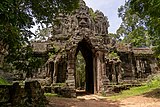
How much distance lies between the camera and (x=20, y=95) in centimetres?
880

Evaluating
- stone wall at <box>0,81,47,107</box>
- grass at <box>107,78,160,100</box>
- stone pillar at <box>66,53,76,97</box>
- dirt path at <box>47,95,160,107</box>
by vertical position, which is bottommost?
dirt path at <box>47,95,160,107</box>

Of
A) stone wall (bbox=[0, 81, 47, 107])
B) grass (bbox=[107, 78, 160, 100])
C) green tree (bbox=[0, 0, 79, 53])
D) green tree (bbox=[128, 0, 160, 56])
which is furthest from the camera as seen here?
grass (bbox=[107, 78, 160, 100])

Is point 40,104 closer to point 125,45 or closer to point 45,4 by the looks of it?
point 45,4

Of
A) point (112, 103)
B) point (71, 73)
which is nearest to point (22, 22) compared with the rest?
point (112, 103)

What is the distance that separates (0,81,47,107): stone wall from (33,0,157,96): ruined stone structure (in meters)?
7.69

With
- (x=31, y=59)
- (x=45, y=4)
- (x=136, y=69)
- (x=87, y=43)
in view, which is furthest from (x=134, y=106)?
(x=136, y=69)

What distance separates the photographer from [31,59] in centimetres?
1041

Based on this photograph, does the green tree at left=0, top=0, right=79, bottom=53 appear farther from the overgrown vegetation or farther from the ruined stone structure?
the overgrown vegetation

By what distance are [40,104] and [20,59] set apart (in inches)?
97.8

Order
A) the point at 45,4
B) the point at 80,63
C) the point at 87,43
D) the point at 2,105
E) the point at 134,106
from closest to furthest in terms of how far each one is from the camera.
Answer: the point at 2,105, the point at 134,106, the point at 45,4, the point at 87,43, the point at 80,63

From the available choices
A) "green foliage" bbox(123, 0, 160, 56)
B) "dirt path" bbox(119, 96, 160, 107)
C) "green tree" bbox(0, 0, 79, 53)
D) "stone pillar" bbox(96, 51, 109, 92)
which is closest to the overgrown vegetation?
"stone pillar" bbox(96, 51, 109, 92)

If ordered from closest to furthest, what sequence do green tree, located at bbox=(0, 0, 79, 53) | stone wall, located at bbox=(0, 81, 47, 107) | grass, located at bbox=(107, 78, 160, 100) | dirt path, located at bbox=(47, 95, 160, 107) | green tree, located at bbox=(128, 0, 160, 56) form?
green tree, located at bbox=(0, 0, 79, 53) → stone wall, located at bbox=(0, 81, 47, 107) → dirt path, located at bbox=(47, 95, 160, 107) → green tree, located at bbox=(128, 0, 160, 56) → grass, located at bbox=(107, 78, 160, 100)

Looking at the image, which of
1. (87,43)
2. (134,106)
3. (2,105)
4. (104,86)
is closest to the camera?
(2,105)

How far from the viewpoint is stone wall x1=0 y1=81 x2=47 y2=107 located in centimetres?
831
